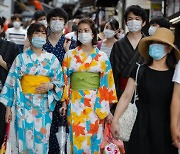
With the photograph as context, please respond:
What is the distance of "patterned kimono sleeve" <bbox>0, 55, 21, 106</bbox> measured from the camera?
18.8 ft

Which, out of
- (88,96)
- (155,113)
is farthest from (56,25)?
(155,113)

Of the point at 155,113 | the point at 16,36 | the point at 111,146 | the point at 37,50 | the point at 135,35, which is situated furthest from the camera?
the point at 16,36

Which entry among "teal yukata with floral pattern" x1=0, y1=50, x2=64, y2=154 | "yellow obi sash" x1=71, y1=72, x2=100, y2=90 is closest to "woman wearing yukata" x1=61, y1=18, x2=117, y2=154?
"yellow obi sash" x1=71, y1=72, x2=100, y2=90

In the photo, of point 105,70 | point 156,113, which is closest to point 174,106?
point 156,113

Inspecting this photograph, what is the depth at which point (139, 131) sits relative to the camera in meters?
4.49

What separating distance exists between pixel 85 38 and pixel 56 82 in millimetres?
633

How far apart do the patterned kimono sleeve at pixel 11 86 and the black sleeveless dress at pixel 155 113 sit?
1761 millimetres

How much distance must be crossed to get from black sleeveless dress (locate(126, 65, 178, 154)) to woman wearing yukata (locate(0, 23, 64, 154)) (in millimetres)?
1612

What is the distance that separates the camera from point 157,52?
14.5ft

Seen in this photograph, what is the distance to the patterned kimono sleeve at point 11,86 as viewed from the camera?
5719mm

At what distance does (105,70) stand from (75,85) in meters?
0.40

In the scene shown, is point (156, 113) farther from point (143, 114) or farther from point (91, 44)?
point (91, 44)

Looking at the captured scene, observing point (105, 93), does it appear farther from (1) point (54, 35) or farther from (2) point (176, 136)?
(2) point (176, 136)

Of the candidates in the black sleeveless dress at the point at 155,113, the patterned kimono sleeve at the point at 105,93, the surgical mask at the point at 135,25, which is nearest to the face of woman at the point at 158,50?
the black sleeveless dress at the point at 155,113
